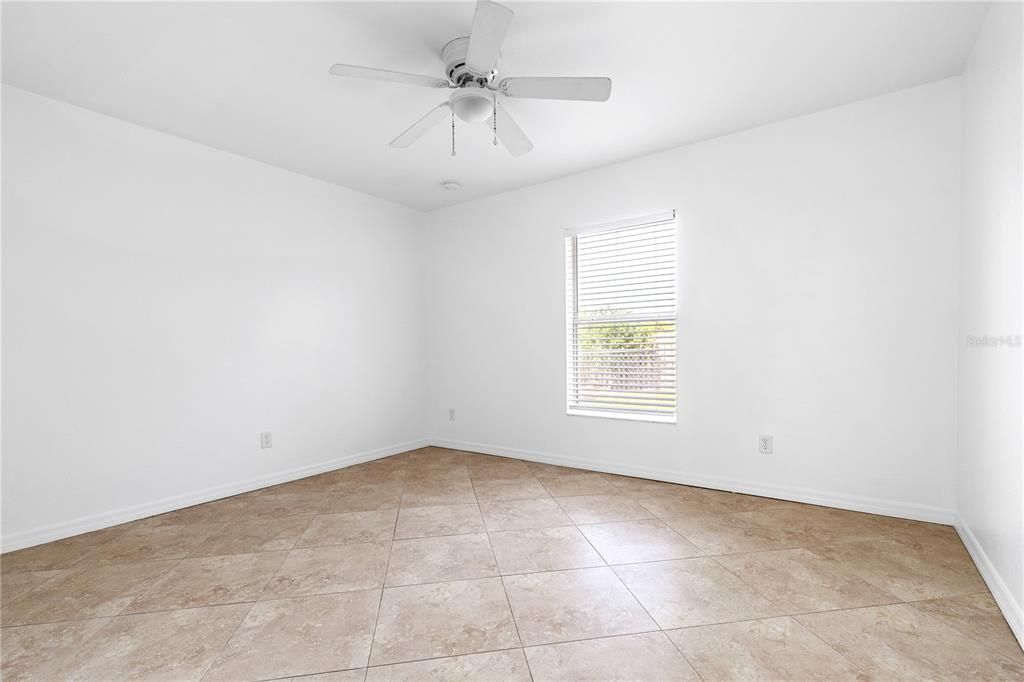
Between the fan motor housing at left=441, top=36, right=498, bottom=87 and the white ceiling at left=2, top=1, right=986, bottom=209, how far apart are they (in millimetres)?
50

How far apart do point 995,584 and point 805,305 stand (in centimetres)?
168

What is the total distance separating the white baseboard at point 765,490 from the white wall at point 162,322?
178cm

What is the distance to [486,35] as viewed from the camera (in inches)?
71.9

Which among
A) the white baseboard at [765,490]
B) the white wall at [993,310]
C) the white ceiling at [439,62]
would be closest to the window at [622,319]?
the white baseboard at [765,490]

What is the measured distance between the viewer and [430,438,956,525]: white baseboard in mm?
2752

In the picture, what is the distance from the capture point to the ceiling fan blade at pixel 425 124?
2.46 metres

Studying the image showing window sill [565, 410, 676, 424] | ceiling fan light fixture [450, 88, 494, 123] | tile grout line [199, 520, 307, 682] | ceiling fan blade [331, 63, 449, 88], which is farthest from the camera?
window sill [565, 410, 676, 424]

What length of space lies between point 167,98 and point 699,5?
2.87 metres

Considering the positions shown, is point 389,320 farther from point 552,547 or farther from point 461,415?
point 552,547

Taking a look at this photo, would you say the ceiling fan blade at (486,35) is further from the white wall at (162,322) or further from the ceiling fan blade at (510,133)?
the white wall at (162,322)

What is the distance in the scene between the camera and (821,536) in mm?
2553

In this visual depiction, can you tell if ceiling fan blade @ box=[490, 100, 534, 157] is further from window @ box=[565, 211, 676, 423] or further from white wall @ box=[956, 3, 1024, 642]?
white wall @ box=[956, 3, 1024, 642]

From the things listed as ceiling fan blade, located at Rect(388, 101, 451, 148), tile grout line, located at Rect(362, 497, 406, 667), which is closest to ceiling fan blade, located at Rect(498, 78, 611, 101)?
ceiling fan blade, located at Rect(388, 101, 451, 148)

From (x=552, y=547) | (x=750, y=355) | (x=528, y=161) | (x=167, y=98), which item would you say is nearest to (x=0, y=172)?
(x=167, y=98)
